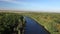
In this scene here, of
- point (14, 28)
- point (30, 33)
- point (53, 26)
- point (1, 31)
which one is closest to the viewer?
point (1, 31)

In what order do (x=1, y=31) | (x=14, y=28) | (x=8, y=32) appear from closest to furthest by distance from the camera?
(x=1, y=31)
(x=8, y=32)
(x=14, y=28)

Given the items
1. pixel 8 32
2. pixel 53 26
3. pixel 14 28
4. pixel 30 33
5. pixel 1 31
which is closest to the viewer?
pixel 1 31

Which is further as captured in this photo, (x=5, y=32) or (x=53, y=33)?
(x=53, y=33)

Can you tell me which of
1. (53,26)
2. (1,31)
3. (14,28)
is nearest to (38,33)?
(53,26)

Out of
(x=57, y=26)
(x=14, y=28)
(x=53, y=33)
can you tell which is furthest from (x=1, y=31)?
(x=57, y=26)

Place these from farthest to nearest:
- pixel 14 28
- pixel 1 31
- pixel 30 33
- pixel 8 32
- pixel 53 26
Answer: pixel 30 33 → pixel 53 26 → pixel 14 28 → pixel 8 32 → pixel 1 31

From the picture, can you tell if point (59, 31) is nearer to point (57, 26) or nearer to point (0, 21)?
point (57, 26)

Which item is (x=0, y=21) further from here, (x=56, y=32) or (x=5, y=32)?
(x=56, y=32)

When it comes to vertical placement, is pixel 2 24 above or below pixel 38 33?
above

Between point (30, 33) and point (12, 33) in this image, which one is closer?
point (12, 33)
